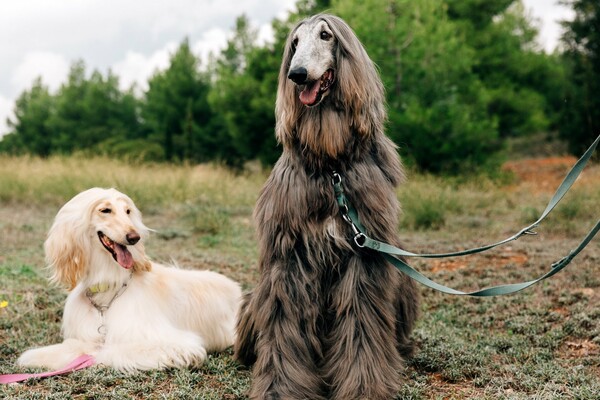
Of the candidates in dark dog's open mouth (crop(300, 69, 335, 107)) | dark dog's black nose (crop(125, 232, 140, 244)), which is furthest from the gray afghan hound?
dark dog's black nose (crop(125, 232, 140, 244))

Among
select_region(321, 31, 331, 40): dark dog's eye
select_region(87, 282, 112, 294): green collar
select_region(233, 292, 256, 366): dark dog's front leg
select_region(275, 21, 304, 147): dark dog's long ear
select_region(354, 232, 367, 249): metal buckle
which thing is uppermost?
select_region(321, 31, 331, 40): dark dog's eye

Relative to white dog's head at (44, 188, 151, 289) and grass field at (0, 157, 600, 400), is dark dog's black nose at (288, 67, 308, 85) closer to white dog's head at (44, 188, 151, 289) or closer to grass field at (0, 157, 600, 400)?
white dog's head at (44, 188, 151, 289)

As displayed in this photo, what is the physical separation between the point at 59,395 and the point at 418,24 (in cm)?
1290

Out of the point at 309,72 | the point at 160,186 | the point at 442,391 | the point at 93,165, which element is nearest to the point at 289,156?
the point at 309,72

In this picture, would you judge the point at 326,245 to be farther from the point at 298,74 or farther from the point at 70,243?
the point at 70,243

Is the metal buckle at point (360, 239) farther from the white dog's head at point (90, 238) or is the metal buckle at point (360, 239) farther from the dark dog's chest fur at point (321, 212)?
the white dog's head at point (90, 238)

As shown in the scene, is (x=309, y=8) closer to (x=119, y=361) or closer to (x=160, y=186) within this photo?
(x=160, y=186)

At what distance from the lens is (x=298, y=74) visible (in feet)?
9.41

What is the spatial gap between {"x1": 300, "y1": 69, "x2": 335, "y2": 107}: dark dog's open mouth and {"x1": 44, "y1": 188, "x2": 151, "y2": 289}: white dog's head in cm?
140

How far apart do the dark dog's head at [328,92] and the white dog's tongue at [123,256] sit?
1320 millimetres

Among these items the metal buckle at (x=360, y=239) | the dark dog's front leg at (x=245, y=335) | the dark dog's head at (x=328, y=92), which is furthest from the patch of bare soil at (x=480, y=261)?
the dark dog's head at (x=328, y=92)

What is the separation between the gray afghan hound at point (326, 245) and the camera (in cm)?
303

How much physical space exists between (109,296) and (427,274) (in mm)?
3612

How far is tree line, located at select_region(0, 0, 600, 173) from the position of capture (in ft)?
47.2
